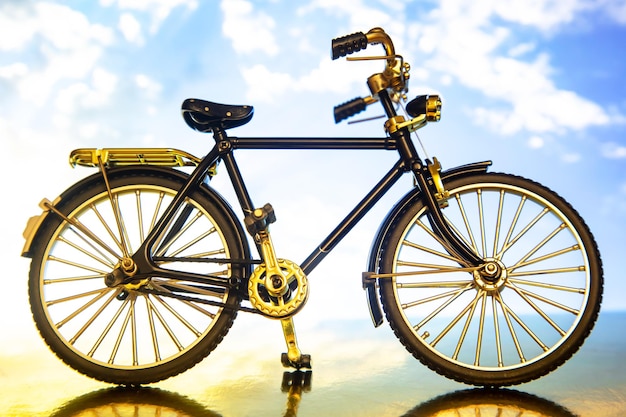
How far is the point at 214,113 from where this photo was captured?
7.76ft

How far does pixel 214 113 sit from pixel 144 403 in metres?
1.08

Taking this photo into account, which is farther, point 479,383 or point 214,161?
point 214,161

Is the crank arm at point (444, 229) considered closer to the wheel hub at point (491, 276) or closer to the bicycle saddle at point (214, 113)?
the wheel hub at point (491, 276)

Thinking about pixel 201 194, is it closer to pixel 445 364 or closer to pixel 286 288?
pixel 286 288

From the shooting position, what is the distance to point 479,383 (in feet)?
7.30

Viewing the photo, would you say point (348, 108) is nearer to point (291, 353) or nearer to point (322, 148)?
point (322, 148)

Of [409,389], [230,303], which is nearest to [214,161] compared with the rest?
[230,303]

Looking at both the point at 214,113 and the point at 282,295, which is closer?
the point at 282,295

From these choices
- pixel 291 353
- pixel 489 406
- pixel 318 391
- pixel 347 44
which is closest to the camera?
pixel 489 406

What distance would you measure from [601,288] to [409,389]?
0.78 meters

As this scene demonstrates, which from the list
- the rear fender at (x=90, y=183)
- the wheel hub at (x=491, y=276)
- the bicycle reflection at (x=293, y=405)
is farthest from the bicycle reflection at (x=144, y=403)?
the wheel hub at (x=491, y=276)

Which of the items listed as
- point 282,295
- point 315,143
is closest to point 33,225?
point 282,295

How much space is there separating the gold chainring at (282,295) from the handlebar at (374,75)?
0.60m

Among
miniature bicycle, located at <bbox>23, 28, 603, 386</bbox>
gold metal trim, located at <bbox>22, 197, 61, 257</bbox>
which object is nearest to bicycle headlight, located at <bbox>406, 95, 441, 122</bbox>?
miniature bicycle, located at <bbox>23, 28, 603, 386</bbox>
